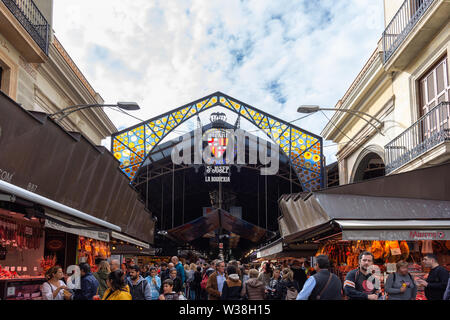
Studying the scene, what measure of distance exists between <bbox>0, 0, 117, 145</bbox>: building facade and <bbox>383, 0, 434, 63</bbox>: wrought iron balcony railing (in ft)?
33.6

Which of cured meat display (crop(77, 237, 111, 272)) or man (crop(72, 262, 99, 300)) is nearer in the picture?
man (crop(72, 262, 99, 300))

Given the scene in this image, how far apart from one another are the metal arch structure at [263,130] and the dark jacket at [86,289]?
14.5 m

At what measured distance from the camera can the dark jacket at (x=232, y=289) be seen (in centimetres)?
882

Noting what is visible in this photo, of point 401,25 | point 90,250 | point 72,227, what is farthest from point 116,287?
point 401,25

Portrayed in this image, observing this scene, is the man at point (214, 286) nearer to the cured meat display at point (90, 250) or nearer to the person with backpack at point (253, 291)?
the person with backpack at point (253, 291)

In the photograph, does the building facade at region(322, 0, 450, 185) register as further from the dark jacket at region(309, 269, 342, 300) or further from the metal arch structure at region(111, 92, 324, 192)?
the dark jacket at region(309, 269, 342, 300)

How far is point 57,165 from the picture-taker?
413 inches

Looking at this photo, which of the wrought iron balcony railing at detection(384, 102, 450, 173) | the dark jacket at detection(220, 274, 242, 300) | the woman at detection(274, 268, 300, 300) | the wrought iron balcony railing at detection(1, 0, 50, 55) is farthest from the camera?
the wrought iron balcony railing at detection(1, 0, 50, 55)

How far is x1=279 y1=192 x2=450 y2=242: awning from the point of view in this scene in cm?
978

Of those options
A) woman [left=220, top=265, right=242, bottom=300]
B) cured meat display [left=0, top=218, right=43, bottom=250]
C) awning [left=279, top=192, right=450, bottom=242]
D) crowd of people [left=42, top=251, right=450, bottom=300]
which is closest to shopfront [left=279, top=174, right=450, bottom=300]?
awning [left=279, top=192, right=450, bottom=242]

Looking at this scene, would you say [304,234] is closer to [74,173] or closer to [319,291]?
[74,173]

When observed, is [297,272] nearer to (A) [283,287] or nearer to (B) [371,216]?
(A) [283,287]

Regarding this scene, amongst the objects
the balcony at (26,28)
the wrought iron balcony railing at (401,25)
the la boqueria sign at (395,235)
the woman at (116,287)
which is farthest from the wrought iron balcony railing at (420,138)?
the balcony at (26,28)
